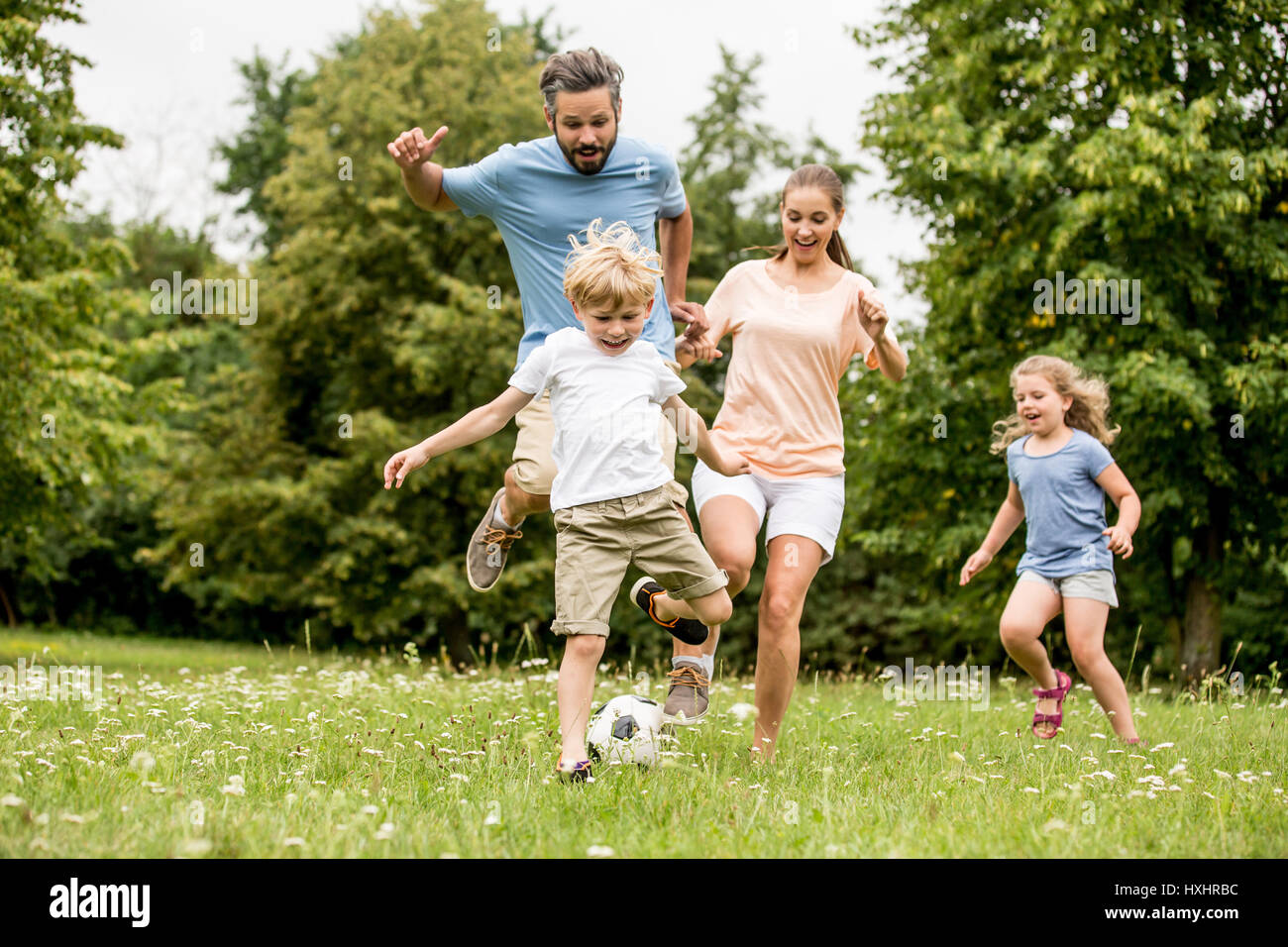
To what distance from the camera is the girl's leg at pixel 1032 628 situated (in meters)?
5.77

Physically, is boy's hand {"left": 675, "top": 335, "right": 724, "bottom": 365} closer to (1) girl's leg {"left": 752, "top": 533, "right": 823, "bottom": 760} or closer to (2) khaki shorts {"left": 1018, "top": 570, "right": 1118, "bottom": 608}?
(1) girl's leg {"left": 752, "top": 533, "right": 823, "bottom": 760}

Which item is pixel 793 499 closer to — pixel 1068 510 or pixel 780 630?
pixel 780 630

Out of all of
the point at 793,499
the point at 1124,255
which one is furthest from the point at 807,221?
the point at 1124,255

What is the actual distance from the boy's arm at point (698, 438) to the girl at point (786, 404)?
239mm

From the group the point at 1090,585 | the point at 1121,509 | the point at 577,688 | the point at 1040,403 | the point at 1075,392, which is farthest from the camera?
the point at 1075,392

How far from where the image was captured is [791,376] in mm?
5113

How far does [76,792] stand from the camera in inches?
135

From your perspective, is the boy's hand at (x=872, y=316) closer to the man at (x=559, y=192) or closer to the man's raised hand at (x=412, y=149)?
the man at (x=559, y=192)

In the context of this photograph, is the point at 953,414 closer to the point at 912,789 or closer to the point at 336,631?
the point at 912,789

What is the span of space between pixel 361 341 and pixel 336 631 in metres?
9.85

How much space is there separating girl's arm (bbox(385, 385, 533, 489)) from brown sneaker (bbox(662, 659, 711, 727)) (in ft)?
4.94

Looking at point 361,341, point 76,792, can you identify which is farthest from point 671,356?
point 361,341

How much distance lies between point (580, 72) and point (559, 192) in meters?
0.51

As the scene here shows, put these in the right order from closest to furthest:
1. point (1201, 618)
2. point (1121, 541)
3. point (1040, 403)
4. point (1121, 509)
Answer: point (1121, 541) → point (1121, 509) → point (1040, 403) → point (1201, 618)
